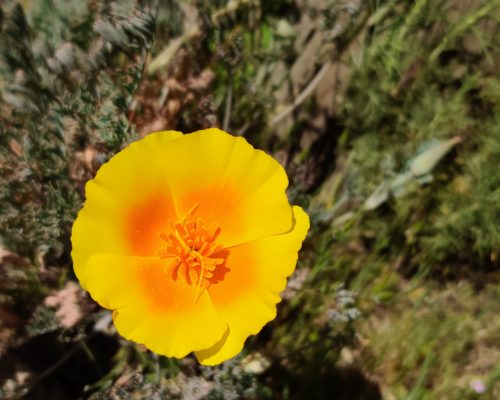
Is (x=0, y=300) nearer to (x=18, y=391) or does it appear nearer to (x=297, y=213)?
(x=18, y=391)

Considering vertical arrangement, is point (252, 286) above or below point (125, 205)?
below

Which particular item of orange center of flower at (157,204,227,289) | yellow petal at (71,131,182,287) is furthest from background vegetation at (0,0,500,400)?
orange center of flower at (157,204,227,289)

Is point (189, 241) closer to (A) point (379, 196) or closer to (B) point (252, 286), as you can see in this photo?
(B) point (252, 286)

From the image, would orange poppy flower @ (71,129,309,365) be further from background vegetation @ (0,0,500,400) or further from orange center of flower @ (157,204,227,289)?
background vegetation @ (0,0,500,400)

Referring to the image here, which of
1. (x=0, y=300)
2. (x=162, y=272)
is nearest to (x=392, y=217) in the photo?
(x=162, y=272)

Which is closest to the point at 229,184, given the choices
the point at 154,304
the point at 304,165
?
the point at 154,304

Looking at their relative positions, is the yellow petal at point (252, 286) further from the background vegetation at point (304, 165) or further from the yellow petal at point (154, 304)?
the background vegetation at point (304, 165)

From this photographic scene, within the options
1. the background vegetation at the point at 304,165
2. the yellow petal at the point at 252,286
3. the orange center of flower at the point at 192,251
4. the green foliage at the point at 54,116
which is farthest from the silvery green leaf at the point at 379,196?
the green foliage at the point at 54,116
